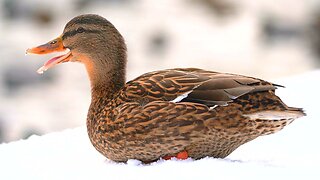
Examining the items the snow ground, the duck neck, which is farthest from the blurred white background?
the duck neck

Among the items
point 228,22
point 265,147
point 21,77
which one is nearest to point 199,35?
point 228,22

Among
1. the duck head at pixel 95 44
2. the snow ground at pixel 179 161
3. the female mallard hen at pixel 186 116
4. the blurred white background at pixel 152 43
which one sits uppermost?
the duck head at pixel 95 44

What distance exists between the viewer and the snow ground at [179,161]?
3.97 meters

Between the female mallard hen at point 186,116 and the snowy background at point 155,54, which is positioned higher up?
the female mallard hen at point 186,116

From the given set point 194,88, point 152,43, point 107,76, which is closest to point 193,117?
point 194,88

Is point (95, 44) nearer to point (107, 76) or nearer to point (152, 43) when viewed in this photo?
point (107, 76)

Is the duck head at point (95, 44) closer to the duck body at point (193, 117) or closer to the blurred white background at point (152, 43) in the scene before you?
the duck body at point (193, 117)

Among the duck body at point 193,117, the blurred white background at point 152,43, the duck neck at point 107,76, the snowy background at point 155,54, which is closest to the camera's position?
the duck body at point 193,117

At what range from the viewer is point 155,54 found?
12.0m

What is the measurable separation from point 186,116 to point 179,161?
0.24 m

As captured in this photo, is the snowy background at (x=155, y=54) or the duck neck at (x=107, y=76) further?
the snowy background at (x=155, y=54)

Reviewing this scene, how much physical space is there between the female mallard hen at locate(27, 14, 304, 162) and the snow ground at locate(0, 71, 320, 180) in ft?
0.34

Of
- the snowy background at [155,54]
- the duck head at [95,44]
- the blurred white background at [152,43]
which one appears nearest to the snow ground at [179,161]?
the snowy background at [155,54]

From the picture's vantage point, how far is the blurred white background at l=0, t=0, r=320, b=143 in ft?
34.1
